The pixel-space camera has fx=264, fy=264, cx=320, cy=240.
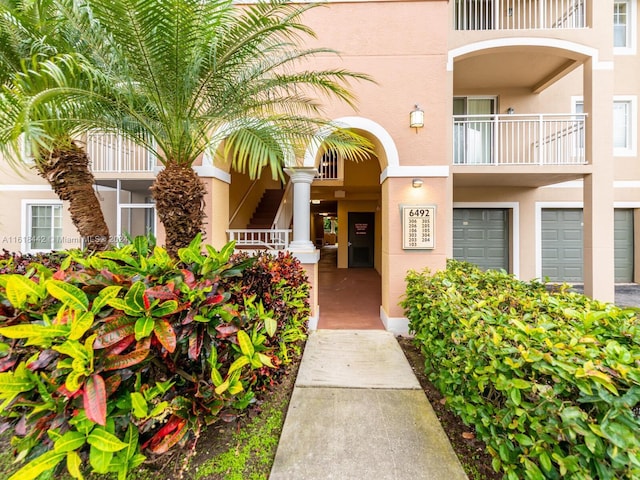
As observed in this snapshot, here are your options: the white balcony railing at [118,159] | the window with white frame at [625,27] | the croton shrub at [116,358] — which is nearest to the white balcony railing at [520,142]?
the window with white frame at [625,27]

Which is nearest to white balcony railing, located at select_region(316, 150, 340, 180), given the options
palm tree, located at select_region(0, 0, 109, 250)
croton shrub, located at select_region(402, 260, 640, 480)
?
palm tree, located at select_region(0, 0, 109, 250)

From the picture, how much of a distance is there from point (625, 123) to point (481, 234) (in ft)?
17.6

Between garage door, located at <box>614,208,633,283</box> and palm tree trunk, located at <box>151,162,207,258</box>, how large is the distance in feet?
38.2

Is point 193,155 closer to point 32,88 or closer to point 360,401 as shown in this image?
point 32,88

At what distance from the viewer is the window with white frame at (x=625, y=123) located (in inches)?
304

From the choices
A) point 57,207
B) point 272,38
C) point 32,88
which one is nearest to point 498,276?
point 272,38

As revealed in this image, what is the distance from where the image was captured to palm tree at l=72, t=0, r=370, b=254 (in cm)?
246

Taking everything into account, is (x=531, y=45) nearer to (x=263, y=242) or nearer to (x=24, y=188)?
(x=263, y=242)

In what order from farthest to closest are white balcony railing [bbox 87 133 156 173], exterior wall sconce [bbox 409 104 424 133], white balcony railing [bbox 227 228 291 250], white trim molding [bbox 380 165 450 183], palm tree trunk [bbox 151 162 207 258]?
white balcony railing [bbox 87 133 156 173], white balcony railing [bbox 227 228 291 250], white trim molding [bbox 380 165 450 183], exterior wall sconce [bbox 409 104 424 133], palm tree trunk [bbox 151 162 207 258]

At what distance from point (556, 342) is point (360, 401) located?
1877 mm

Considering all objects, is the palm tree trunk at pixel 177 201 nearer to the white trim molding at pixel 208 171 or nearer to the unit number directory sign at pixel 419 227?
the white trim molding at pixel 208 171

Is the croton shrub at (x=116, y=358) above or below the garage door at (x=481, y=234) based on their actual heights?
below

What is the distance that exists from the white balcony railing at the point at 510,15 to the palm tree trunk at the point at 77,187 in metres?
8.49

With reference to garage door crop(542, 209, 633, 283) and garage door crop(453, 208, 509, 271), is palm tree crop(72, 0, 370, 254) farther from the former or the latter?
garage door crop(542, 209, 633, 283)
